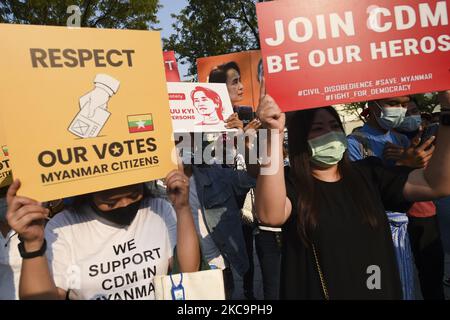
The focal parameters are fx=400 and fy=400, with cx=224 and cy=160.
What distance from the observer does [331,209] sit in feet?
6.78

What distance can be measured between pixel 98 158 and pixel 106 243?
42 cm

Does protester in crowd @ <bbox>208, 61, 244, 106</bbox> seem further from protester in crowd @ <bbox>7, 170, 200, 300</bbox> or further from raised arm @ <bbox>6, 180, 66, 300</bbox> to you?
raised arm @ <bbox>6, 180, 66, 300</bbox>

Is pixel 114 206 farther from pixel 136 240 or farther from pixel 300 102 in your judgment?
pixel 300 102

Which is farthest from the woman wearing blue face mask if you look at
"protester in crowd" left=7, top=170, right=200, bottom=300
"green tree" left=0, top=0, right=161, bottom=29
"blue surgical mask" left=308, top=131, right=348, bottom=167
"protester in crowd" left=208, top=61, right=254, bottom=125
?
"green tree" left=0, top=0, right=161, bottom=29

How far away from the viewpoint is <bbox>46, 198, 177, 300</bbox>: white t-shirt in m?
1.85

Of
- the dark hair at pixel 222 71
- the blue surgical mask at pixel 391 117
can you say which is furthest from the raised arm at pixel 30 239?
the dark hair at pixel 222 71

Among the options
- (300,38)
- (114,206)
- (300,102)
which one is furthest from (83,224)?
(300,38)

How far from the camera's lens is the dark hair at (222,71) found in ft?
17.0

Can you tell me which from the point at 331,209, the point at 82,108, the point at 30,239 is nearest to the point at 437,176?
the point at 331,209

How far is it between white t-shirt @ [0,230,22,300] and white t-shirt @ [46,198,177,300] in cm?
32

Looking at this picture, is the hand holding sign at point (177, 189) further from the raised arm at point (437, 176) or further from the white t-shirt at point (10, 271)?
the raised arm at point (437, 176)

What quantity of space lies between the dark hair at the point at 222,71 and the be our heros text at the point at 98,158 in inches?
133

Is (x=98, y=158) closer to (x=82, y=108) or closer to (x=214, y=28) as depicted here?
(x=82, y=108)

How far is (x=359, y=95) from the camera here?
2029 mm
